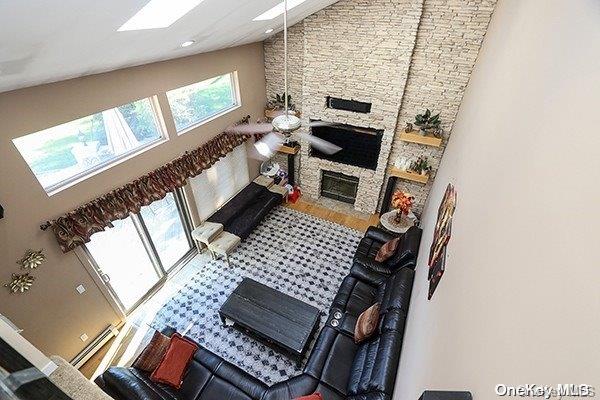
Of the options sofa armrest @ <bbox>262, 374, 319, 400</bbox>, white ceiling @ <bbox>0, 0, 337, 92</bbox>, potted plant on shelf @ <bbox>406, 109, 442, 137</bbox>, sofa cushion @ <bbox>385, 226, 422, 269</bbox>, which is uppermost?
white ceiling @ <bbox>0, 0, 337, 92</bbox>

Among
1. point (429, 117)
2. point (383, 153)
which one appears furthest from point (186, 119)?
point (429, 117)

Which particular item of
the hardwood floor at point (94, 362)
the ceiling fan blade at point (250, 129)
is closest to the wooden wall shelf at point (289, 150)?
the ceiling fan blade at point (250, 129)

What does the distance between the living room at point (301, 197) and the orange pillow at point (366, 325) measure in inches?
1.8

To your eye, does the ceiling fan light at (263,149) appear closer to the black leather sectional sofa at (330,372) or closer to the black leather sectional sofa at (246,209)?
the black leather sectional sofa at (246,209)

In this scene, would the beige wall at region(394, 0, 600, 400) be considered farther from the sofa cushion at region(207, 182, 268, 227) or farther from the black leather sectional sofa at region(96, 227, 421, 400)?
the sofa cushion at region(207, 182, 268, 227)

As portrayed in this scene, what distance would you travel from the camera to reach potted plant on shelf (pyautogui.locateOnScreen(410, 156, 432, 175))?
19.3ft

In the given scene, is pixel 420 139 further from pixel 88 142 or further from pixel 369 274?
pixel 88 142

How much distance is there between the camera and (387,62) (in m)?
5.27

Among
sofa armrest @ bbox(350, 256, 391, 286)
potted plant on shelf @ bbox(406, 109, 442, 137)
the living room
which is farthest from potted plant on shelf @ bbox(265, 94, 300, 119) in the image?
sofa armrest @ bbox(350, 256, 391, 286)

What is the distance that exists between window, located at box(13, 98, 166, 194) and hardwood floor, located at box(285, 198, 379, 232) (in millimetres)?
3853

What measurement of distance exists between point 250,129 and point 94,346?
4.92m

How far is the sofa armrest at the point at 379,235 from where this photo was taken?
18.6 ft

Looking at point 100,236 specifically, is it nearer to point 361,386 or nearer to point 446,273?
point 361,386

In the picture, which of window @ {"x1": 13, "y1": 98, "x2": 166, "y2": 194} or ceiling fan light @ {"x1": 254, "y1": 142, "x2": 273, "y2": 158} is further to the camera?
ceiling fan light @ {"x1": 254, "y1": 142, "x2": 273, "y2": 158}
